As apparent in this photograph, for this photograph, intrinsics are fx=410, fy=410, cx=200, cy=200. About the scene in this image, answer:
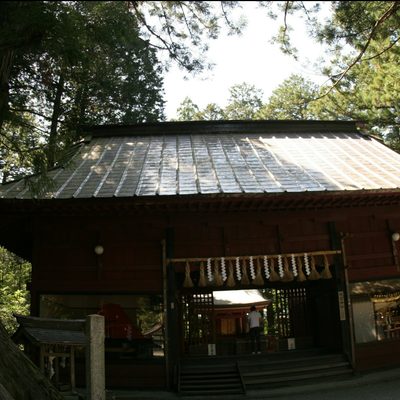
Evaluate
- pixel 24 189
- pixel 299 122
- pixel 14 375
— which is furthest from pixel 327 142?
pixel 14 375

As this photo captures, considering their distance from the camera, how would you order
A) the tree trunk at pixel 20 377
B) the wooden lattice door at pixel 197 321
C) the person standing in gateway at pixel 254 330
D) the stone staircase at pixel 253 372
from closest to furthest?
the tree trunk at pixel 20 377
the stone staircase at pixel 253 372
the person standing in gateway at pixel 254 330
the wooden lattice door at pixel 197 321

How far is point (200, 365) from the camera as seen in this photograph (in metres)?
8.65

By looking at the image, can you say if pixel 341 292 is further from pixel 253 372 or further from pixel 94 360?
pixel 94 360

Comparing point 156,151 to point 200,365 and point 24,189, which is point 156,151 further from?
point 200,365

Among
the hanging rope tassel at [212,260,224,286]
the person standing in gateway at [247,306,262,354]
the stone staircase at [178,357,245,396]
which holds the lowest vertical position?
the stone staircase at [178,357,245,396]

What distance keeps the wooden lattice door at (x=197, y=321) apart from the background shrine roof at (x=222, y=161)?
426 cm

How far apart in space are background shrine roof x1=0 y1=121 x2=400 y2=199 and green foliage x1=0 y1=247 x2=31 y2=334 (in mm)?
7145

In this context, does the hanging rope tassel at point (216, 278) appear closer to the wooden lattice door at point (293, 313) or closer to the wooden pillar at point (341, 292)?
the wooden pillar at point (341, 292)

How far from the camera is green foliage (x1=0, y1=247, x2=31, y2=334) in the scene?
15031 mm

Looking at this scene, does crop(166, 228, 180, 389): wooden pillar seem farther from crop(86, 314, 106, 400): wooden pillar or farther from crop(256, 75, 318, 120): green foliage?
crop(256, 75, 318, 120): green foliage

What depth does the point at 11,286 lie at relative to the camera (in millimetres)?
17172

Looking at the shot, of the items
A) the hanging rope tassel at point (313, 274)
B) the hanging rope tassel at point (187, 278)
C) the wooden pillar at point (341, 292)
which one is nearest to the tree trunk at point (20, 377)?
the hanging rope tassel at point (187, 278)

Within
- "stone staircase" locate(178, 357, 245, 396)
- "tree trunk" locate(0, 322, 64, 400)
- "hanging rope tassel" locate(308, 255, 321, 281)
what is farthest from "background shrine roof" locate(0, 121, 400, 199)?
"stone staircase" locate(178, 357, 245, 396)

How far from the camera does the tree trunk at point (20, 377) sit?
443cm
